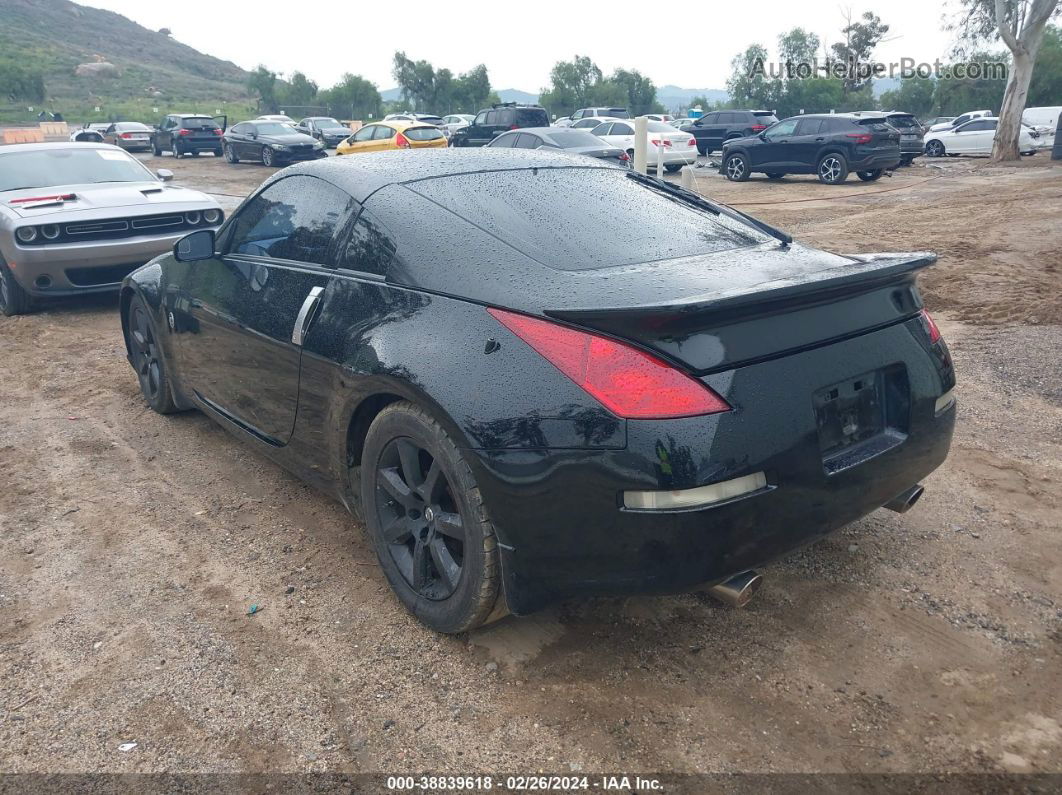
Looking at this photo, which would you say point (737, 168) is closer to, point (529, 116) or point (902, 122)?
point (902, 122)

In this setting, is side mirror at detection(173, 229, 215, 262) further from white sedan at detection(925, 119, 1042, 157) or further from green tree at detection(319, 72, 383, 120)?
green tree at detection(319, 72, 383, 120)

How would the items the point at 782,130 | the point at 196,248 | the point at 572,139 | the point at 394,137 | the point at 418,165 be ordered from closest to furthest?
the point at 418,165
the point at 196,248
the point at 572,139
the point at 782,130
the point at 394,137

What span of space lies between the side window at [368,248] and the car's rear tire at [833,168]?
17.8 m

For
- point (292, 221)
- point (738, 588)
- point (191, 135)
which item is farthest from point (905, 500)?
point (191, 135)

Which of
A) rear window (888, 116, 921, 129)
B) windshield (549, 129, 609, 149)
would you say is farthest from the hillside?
rear window (888, 116, 921, 129)

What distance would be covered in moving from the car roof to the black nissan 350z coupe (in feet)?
0.06

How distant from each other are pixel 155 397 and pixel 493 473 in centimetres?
344

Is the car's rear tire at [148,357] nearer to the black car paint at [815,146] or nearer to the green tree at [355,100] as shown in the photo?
the black car paint at [815,146]

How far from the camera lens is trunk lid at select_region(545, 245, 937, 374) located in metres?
2.27

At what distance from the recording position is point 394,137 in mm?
21234

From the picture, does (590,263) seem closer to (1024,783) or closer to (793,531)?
(793,531)

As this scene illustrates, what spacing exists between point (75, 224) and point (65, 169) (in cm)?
148

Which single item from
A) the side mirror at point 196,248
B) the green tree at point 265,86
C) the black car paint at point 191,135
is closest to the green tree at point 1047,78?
the black car paint at point 191,135

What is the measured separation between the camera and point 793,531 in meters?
2.41
